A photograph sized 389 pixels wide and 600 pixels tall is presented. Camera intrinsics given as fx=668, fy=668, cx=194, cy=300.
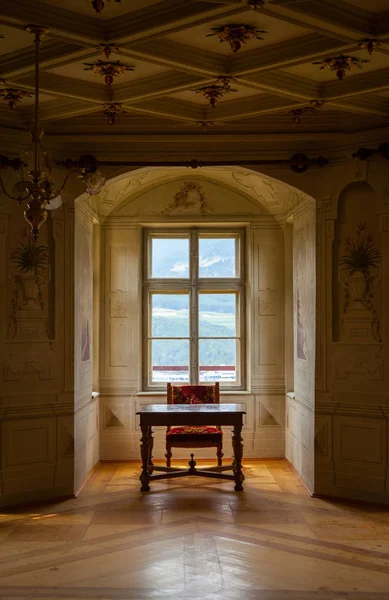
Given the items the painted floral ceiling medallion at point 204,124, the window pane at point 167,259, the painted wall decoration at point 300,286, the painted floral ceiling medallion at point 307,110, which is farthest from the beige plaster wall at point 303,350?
Answer: the window pane at point 167,259

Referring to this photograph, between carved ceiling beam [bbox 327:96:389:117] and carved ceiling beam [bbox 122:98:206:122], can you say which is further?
carved ceiling beam [bbox 122:98:206:122]

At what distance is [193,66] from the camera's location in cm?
462

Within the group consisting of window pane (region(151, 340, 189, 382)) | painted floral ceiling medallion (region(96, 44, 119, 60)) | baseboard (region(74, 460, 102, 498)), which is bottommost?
A: baseboard (region(74, 460, 102, 498))

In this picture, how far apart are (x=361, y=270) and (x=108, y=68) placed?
289 centimetres

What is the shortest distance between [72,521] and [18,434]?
0.97m

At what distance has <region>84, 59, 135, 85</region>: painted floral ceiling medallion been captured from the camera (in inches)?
187

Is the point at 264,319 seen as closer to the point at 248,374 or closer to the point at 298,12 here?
the point at 248,374

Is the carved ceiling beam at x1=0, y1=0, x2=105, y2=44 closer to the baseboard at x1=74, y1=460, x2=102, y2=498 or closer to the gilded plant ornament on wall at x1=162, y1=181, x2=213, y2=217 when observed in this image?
the gilded plant ornament on wall at x1=162, y1=181, x2=213, y2=217

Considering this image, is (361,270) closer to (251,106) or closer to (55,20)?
(251,106)

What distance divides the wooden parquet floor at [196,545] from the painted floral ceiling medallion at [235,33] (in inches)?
133

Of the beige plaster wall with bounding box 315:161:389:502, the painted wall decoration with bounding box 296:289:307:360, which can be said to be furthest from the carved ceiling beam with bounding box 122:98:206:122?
the painted wall decoration with bounding box 296:289:307:360

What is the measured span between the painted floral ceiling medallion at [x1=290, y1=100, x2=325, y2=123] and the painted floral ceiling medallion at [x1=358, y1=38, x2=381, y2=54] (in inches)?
42.1

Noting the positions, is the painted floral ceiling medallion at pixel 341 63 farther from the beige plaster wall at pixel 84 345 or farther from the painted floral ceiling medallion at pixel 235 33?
the beige plaster wall at pixel 84 345

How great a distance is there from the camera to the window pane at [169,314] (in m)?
8.20
